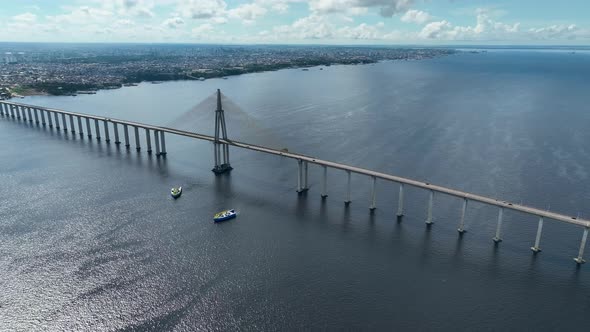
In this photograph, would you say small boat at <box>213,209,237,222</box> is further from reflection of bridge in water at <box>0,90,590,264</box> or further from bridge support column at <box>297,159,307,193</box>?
reflection of bridge in water at <box>0,90,590,264</box>

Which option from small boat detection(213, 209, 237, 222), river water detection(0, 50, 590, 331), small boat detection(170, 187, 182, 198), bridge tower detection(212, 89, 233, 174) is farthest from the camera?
bridge tower detection(212, 89, 233, 174)

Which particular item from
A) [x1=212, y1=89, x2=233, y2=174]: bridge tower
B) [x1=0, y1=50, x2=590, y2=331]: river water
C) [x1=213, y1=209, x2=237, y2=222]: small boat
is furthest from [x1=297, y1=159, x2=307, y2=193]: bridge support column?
[x1=212, y1=89, x2=233, y2=174]: bridge tower

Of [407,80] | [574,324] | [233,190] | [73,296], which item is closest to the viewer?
[574,324]

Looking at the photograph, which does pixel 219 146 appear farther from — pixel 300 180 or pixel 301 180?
pixel 300 180

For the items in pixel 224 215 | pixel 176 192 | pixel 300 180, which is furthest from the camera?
pixel 300 180

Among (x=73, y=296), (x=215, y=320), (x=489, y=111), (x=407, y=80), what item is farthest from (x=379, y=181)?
(x=407, y=80)

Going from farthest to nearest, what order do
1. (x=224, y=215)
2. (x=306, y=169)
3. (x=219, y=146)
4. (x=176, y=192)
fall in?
(x=219, y=146)
(x=306, y=169)
(x=176, y=192)
(x=224, y=215)

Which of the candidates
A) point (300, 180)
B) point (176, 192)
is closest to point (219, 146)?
point (176, 192)

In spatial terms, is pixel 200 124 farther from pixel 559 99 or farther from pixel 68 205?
pixel 559 99

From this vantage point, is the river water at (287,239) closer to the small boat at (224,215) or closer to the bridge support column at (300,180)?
the small boat at (224,215)
